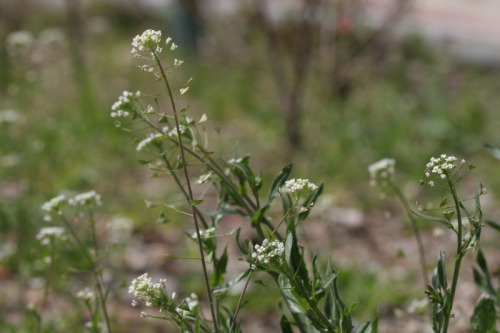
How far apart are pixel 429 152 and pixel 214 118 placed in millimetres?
1799

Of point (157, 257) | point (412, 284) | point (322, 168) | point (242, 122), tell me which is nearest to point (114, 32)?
point (242, 122)

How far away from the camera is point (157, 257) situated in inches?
104

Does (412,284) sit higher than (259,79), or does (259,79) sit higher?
(259,79)

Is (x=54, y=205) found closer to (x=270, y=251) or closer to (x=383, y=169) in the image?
(x=270, y=251)

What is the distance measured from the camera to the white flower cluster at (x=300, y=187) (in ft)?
3.19

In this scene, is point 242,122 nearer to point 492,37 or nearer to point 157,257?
point 157,257

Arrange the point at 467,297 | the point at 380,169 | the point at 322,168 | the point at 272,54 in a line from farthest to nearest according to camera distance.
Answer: the point at 272,54
the point at 322,168
the point at 467,297
the point at 380,169

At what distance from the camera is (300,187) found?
37.7 inches

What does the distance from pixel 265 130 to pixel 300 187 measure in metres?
3.06

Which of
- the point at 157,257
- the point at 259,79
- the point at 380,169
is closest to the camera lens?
the point at 380,169

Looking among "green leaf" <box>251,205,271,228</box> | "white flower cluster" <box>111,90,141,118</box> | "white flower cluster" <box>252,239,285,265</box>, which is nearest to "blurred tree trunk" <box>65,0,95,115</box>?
"white flower cluster" <box>111,90,141,118</box>

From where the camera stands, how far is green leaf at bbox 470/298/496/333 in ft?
3.53

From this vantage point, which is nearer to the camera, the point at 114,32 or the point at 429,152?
→ the point at 429,152

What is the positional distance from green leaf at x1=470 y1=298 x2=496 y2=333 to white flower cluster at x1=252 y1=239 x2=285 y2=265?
474mm
